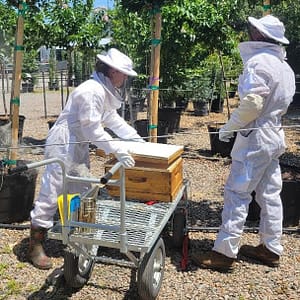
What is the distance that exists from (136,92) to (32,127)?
8.69 ft

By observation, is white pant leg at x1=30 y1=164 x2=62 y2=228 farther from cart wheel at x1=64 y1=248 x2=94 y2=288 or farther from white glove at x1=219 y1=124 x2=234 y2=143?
white glove at x1=219 y1=124 x2=234 y2=143

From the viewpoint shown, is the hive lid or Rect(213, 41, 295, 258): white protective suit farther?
Rect(213, 41, 295, 258): white protective suit

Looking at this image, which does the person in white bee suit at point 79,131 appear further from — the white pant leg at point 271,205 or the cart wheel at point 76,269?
the white pant leg at point 271,205

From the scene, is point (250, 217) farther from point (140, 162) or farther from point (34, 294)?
point (34, 294)

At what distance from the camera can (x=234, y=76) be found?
620 inches

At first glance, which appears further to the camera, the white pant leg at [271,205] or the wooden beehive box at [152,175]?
the white pant leg at [271,205]

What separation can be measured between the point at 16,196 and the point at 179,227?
1.64 meters

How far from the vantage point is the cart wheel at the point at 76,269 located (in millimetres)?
3277

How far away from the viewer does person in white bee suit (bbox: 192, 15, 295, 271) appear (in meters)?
3.62

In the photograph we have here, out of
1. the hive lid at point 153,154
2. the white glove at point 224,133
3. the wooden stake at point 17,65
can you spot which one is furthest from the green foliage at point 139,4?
the hive lid at point 153,154

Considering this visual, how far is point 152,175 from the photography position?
3.43m

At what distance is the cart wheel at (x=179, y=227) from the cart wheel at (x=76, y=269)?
0.86 metres

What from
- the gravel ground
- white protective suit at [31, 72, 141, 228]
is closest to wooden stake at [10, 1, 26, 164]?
the gravel ground

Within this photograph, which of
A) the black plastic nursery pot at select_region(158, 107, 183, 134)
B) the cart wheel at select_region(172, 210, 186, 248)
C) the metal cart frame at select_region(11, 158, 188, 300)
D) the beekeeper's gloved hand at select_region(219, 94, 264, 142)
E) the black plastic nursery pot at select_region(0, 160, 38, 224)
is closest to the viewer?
the metal cart frame at select_region(11, 158, 188, 300)
